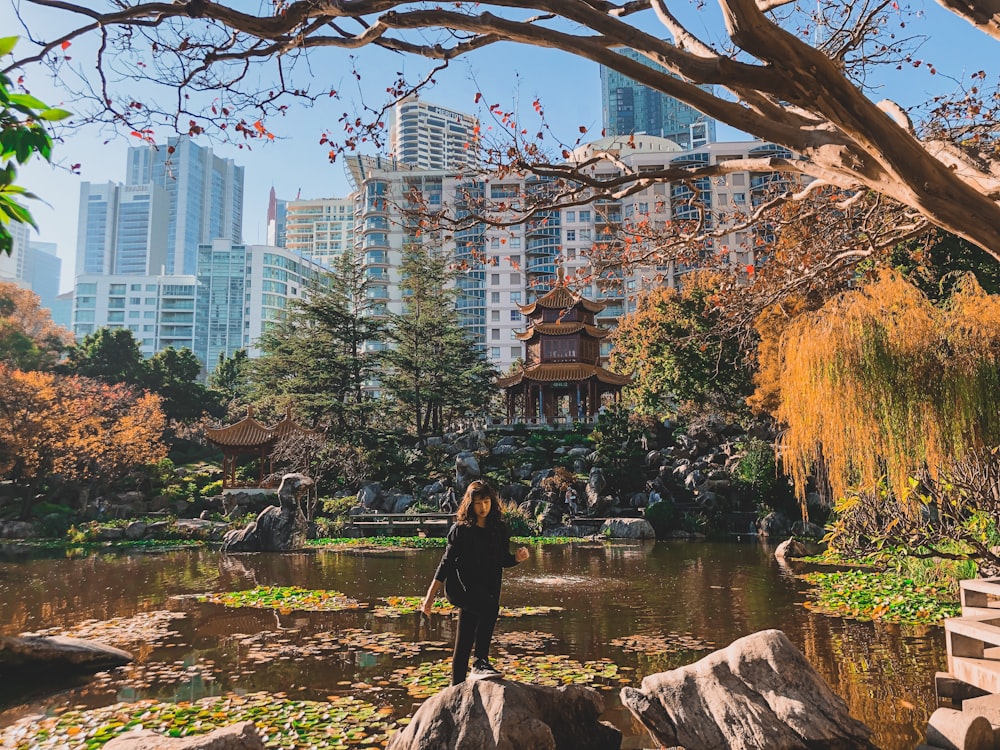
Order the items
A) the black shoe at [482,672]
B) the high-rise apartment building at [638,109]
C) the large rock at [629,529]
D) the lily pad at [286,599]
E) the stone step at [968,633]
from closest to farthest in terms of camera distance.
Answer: the black shoe at [482,672] → the stone step at [968,633] → the lily pad at [286,599] → the large rock at [629,529] → the high-rise apartment building at [638,109]

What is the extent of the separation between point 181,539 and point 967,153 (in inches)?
788

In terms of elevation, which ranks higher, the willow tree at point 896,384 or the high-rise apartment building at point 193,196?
the high-rise apartment building at point 193,196

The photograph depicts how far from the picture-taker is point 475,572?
398 centimetres

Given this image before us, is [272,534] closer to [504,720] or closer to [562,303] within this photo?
[504,720]

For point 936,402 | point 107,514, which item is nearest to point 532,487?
point 107,514

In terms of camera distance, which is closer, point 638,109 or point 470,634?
point 470,634

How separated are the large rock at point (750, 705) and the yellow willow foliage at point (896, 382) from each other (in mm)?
3366

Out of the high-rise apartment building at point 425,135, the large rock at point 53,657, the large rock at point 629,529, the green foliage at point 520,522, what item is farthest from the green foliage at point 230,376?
the high-rise apartment building at point 425,135

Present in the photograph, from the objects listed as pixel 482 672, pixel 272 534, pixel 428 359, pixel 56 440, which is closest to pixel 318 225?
pixel 428 359

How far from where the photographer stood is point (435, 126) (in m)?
91.1

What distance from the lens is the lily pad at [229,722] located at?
407 cm

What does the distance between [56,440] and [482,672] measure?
21.3 metres

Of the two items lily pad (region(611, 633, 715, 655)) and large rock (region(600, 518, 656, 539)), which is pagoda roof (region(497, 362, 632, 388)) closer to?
large rock (region(600, 518, 656, 539))

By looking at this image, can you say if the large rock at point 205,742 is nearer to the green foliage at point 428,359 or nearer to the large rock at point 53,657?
the large rock at point 53,657
